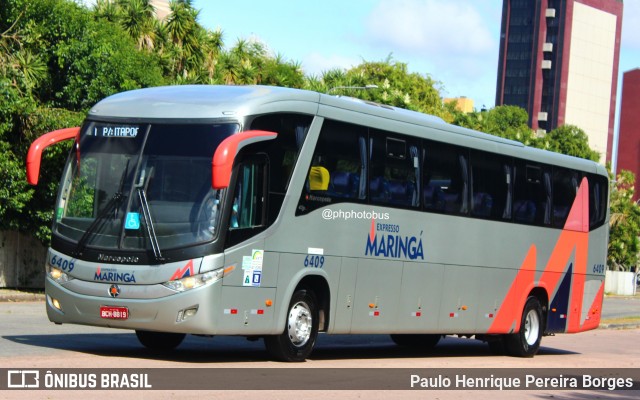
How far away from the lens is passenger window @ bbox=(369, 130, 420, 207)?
16.2 metres

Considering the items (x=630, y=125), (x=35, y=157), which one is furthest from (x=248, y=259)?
(x=630, y=125)

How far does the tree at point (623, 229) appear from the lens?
72662 mm

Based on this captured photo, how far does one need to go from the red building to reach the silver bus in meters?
110

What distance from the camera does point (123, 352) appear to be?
1472 centimetres

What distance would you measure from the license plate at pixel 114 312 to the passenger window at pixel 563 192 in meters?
10.5

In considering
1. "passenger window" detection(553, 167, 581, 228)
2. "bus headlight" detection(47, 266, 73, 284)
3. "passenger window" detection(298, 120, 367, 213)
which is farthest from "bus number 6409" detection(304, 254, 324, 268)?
"passenger window" detection(553, 167, 581, 228)

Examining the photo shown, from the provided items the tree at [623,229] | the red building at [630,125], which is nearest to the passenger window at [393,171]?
the tree at [623,229]

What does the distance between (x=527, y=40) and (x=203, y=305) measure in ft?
470

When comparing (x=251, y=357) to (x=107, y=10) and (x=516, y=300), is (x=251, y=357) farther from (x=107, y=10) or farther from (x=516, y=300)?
(x=107, y=10)

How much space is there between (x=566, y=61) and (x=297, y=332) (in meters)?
137

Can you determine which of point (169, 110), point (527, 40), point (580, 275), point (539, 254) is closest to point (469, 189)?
point (539, 254)

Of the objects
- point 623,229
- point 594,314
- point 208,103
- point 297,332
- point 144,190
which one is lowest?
point 297,332

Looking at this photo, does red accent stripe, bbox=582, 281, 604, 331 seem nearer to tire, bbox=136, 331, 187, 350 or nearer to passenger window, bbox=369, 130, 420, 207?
passenger window, bbox=369, 130, 420, 207

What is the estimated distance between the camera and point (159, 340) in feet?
51.4
